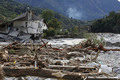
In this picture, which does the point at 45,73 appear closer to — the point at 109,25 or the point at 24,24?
the point at 24,24

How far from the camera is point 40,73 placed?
2.67 m

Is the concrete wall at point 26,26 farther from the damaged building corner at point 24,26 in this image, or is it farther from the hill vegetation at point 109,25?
the hill vegetation at point 109,25

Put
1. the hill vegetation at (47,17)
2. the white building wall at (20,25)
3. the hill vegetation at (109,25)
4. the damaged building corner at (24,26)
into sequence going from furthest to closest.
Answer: the hill vegetation at (109,25) < the hill vegetation at (47,17) < the white building wall at (20,25) < the damaged building corner at (24,26)

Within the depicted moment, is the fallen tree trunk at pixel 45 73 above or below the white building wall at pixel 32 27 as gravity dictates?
below

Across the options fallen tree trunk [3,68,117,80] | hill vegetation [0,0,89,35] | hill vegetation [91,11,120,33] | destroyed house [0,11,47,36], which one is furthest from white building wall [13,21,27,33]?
hill vegetation [91,11,120,33]

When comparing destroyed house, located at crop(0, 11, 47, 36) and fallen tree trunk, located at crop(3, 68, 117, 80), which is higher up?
destroyed house, located at crop(0, 11, 47, 36)

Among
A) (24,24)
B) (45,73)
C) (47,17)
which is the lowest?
(45,73)

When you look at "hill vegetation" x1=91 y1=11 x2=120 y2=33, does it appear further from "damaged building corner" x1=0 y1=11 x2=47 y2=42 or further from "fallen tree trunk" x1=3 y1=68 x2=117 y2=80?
"fallen tree trunk" x1=3 y1=68 x2=117 y2=80

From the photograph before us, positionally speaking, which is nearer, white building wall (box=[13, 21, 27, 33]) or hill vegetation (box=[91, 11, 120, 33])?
white building wall (box=[13, 21, 27, 33])

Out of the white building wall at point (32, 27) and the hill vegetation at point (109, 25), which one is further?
the hill vegetation at point (109, 25)

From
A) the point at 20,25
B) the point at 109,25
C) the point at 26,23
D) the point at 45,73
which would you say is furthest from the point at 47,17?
the point at 45,73

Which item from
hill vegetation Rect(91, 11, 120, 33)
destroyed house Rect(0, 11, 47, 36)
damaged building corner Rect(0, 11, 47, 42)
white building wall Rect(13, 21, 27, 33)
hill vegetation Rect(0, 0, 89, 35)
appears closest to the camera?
damaged building corner Rect(0, 11, 47, 42)

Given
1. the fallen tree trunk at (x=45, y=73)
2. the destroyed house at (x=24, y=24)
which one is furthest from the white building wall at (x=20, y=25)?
the fallen tree trunk at (x=45, y=73)

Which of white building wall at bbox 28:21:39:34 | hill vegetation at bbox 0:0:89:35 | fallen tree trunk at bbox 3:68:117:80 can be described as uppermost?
hill vegetation at bbox 0:0:89:35
